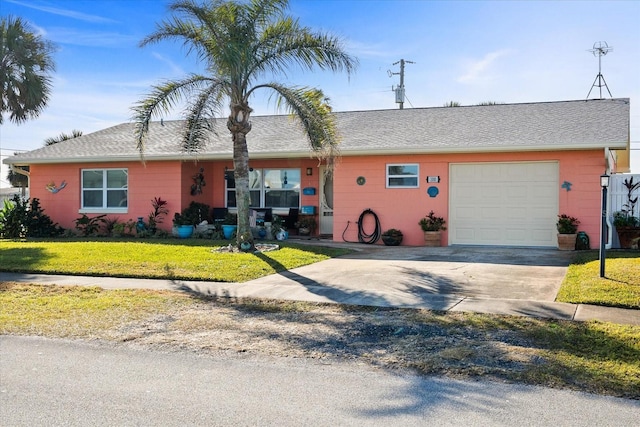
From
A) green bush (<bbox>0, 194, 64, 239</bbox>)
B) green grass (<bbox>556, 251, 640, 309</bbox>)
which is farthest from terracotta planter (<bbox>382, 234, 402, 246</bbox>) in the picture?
green bush (<bbox>0, 194, 64, 239</bbox>)

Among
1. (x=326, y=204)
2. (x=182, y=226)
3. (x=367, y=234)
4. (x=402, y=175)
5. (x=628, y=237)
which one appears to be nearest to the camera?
(x=628, y=237)

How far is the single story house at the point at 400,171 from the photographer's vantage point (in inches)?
565

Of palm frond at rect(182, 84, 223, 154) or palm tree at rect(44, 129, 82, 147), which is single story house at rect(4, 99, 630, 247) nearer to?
palm frond at rect(182, 84, 223, 154)

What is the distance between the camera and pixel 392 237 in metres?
15.5

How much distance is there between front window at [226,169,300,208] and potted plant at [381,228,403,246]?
13.0 feet

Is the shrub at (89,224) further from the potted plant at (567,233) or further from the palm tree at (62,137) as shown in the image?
the potted plant at (567,233)

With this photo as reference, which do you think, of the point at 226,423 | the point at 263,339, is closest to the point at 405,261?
the point at 263,339

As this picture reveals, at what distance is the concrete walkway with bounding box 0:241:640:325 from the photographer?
7.37m

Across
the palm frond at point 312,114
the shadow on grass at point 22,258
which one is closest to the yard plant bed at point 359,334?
the shadow on grass at point 22,258

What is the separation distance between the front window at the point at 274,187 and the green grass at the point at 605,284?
9.56 meters

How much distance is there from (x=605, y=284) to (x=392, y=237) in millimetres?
7440

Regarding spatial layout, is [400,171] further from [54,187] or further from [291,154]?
[54,187]

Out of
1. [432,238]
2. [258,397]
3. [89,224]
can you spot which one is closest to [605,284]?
[258,397]

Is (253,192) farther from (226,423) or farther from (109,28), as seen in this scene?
(226,423)
